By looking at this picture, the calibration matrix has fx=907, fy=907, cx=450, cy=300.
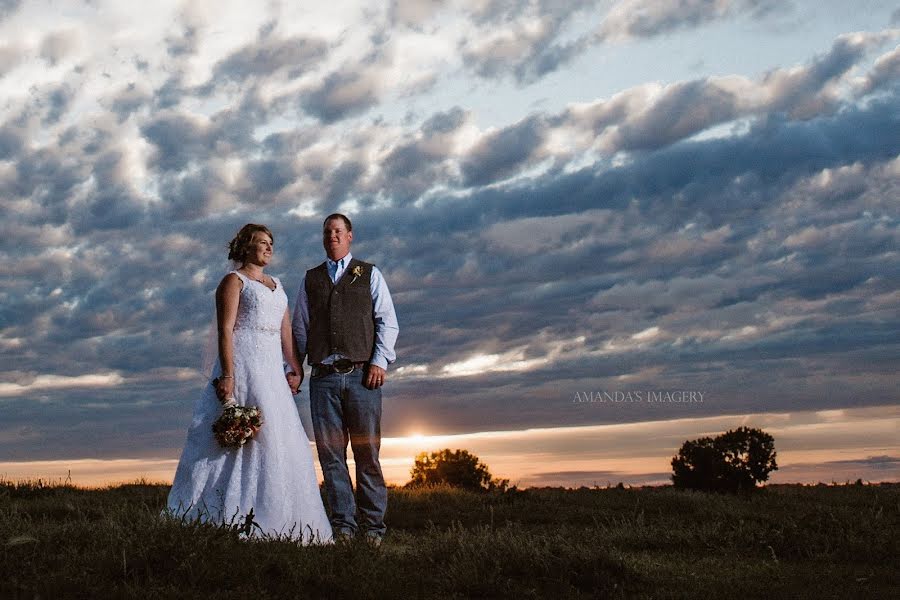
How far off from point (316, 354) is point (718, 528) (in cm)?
502

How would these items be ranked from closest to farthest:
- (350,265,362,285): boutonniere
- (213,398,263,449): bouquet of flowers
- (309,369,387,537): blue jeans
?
(213,398,263,449): bouquet of flowers → (309,369,387,537): blue jeans → (350,265,362,285): boutonniere

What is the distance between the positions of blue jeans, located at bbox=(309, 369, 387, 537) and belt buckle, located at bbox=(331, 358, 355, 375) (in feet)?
0.13

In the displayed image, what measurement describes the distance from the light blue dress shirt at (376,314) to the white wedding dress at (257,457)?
743mm

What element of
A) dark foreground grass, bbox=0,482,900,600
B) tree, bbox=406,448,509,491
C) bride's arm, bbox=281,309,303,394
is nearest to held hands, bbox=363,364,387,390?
bride's arm, bbox=281,309,303,394

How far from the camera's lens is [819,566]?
8836mm

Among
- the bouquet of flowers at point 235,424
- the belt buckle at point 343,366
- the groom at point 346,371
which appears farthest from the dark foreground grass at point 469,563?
the belt buckle at point 343,366

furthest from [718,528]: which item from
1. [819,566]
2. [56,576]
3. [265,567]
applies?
[56,576]

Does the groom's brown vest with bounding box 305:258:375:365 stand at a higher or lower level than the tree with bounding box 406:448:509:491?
higher

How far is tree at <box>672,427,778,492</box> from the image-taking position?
19.9m

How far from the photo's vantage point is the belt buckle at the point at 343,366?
10016 millimetres

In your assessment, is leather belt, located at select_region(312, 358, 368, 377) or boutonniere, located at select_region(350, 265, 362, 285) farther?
boutonniere, located at select_region(350, 265, 362, 285)

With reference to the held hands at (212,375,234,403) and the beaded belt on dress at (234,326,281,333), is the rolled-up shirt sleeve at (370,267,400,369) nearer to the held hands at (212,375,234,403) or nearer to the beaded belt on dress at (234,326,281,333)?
the beaded belt on dress at (234,326,281,333)

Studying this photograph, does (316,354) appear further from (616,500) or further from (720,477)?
(720,477)

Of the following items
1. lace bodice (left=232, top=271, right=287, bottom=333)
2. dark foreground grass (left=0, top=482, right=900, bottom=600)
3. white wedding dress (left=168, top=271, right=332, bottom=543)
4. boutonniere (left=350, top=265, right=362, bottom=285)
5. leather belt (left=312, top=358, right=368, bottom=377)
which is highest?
boutonniere (left=350, top=265, right=362, bottom=285)
